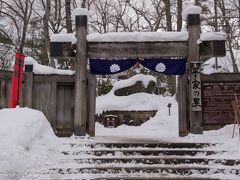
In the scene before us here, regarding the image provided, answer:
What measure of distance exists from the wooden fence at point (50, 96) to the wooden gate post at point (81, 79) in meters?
0.94

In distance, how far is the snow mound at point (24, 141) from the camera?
19.8ft

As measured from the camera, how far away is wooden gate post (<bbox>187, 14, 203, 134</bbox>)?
35.1ft

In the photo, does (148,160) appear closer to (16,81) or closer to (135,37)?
(135,37)

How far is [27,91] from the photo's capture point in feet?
39.2

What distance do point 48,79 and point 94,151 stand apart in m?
4.98

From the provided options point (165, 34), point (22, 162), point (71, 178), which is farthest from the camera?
point (165, 34)

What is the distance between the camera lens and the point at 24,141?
679 centimetres

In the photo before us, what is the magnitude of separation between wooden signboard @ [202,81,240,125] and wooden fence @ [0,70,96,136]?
4.97 m

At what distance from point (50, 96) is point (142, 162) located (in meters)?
5.72

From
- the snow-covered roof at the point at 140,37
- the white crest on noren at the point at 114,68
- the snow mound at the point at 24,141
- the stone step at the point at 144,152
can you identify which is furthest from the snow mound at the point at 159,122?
the snow mound at the point at 24,141

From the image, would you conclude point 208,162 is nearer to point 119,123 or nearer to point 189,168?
point 189,168

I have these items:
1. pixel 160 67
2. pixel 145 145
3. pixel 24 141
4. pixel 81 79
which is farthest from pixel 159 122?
pixel 24 141

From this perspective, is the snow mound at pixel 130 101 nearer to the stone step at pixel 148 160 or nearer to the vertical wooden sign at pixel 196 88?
the vertical wooden sign at pixel 196 88

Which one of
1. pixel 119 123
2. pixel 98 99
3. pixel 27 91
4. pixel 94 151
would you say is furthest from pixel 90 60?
pixel 98 99
